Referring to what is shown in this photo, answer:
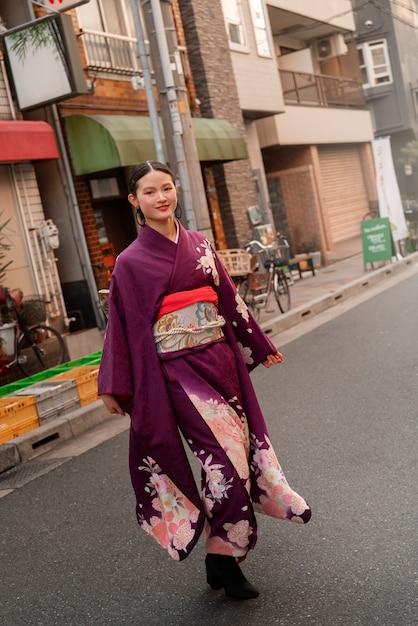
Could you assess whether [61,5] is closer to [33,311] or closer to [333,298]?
[33,311]

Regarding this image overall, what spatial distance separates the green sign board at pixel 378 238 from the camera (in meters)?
19.3

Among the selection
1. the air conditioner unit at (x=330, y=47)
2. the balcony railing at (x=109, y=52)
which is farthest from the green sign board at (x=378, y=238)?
the air conditioner unit at (x=330, y=47)

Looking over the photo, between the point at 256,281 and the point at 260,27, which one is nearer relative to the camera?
the point at 256,281

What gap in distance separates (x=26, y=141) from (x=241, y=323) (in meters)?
8.87

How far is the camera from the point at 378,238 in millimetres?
19453

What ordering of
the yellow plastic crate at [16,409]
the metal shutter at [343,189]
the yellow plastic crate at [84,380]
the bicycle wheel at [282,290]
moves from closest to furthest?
the yellow plastic crate at [16,409], the yellow plastic crate at [84,380], the bicycle wheel at [282,290], the metal shutter at [343,189]

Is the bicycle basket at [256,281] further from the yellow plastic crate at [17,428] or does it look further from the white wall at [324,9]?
the white wall at [324,9]

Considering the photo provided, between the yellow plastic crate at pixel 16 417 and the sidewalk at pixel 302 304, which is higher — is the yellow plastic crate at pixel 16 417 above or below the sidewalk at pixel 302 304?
above

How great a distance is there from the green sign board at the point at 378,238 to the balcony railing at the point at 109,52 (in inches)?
242

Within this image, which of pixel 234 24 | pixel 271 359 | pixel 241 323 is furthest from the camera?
pixel 234 24

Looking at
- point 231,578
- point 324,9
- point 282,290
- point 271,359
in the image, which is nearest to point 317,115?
point 324,9

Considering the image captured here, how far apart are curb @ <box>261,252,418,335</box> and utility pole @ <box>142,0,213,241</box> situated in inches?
75.7

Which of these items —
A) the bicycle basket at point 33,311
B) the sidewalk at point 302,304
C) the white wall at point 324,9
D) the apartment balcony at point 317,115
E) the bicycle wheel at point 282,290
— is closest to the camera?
the sidewalk at point 302,304

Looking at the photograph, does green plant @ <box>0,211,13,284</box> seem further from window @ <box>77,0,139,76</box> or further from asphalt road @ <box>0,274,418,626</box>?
asphalt road @ <box>0,274,418,626</box>
